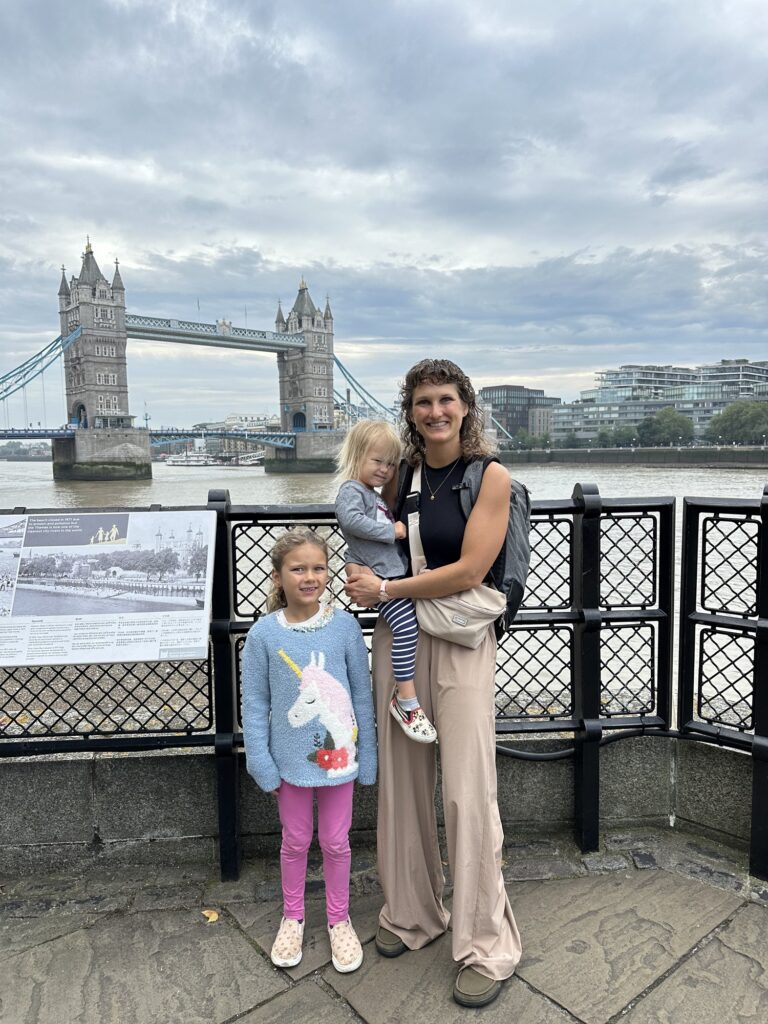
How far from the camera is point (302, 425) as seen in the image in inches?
2837

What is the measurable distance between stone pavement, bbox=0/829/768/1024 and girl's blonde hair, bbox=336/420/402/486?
1.29 m

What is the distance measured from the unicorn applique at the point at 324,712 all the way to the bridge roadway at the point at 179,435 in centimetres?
4788

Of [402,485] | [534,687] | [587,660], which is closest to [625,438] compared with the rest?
[534,687]

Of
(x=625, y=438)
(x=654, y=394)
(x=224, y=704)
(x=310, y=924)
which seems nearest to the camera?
(x=310, y=924)

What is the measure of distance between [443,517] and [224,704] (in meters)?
1.01

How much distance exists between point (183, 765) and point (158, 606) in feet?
1.91

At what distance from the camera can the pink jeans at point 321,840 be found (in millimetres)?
1953

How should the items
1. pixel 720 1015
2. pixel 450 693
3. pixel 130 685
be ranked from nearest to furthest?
pixel 720 1015, pixel 450 693, pixel 130 685

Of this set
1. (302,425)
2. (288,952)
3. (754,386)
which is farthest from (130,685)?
(754,386)

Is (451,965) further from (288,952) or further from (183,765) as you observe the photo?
(183,765)

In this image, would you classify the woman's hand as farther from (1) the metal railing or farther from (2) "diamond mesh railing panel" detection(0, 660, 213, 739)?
(2) "diamond mesh railing panel" detection(0, 660, 213, 739)

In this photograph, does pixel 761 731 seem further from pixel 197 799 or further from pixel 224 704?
pixel 197 799

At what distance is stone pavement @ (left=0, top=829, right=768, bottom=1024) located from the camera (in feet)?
5.73

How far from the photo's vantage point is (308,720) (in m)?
1.90
